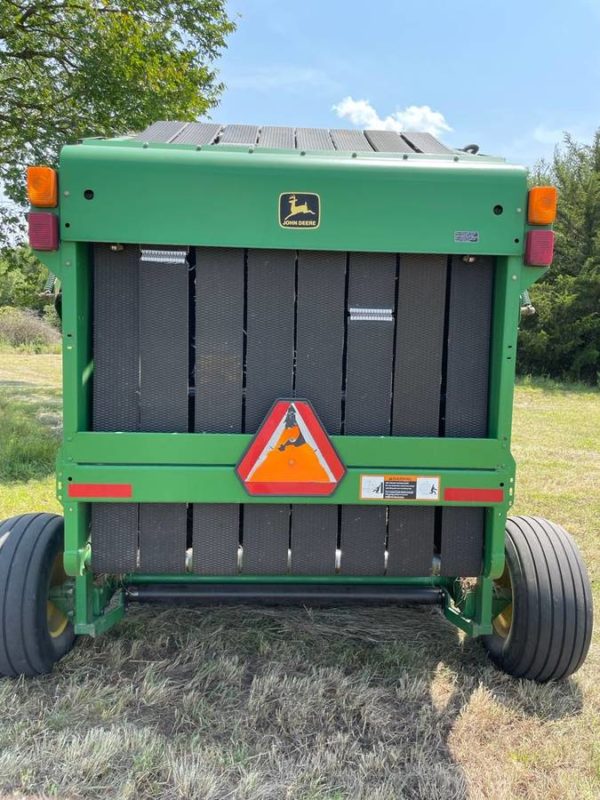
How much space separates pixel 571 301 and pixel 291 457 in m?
17.2

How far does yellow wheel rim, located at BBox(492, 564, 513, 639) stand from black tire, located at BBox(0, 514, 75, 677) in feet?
6.13

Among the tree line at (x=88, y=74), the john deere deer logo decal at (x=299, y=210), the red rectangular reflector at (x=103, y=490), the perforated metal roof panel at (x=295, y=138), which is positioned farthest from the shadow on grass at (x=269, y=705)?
the tree line at (x=88, y=74)

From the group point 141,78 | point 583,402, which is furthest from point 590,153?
point 141,78

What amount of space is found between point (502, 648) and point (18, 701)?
1926 millimetres

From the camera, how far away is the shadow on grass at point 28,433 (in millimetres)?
6137

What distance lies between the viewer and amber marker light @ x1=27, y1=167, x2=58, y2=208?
2.13 metres

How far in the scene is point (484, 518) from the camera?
8.29ft

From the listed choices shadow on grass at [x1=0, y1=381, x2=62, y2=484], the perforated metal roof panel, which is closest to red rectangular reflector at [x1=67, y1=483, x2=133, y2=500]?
the perforated metal roof panel

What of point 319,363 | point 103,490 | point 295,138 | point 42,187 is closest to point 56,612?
point 103,490

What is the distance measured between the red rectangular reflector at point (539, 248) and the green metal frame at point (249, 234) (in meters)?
0.03

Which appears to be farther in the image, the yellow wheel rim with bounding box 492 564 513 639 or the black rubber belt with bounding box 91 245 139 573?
the yellow wheel rim with bounding box 492 564 513 639

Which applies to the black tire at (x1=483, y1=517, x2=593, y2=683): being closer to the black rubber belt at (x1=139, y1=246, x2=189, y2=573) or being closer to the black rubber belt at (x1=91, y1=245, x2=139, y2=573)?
the black rubber belt at (x1=139, y1=246, x2=189, y2=573)

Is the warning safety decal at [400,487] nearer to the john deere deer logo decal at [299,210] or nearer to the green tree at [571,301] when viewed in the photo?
the john deere deer logo decal at [299,210]

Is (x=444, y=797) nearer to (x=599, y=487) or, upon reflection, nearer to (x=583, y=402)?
(x=599, y=487)
